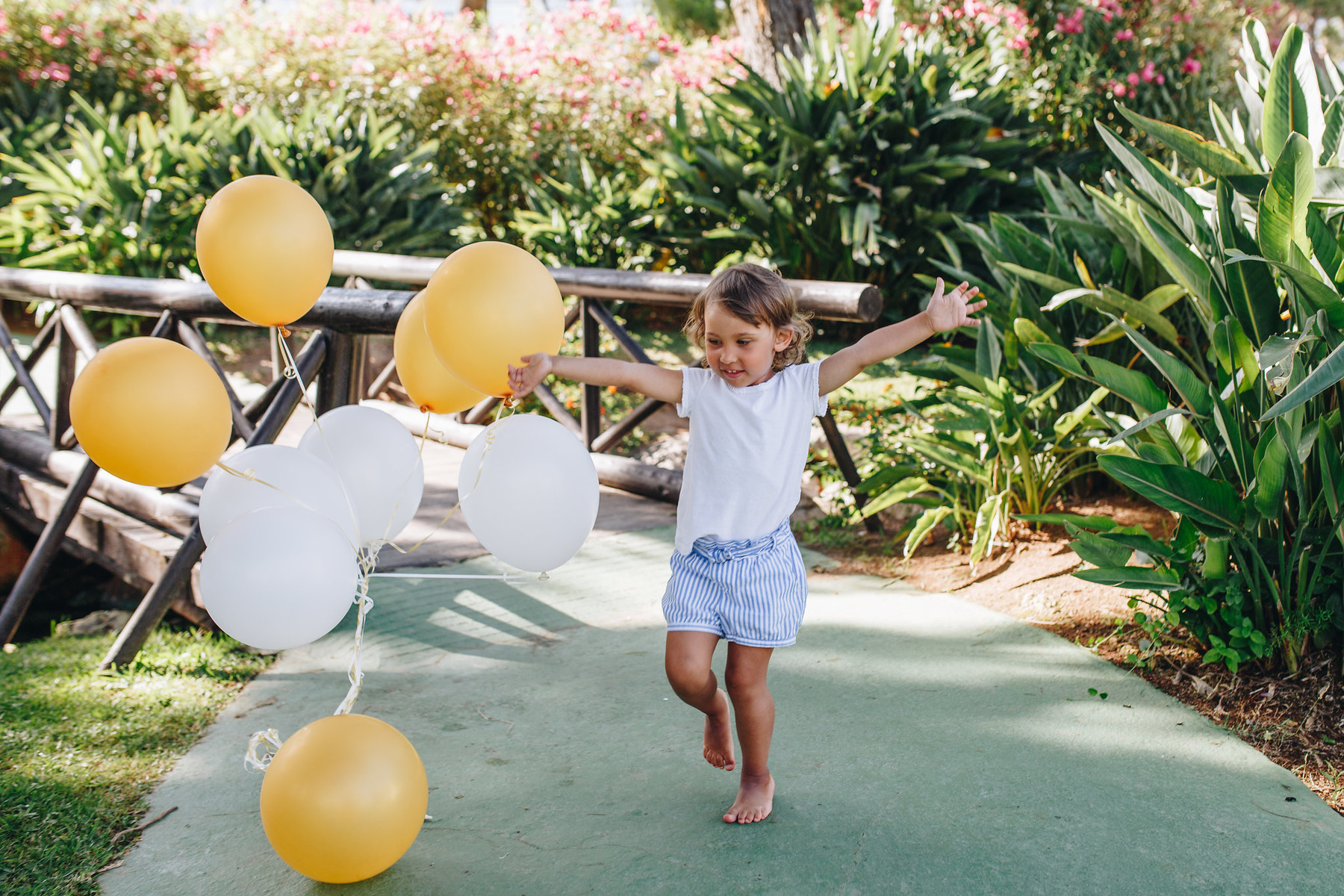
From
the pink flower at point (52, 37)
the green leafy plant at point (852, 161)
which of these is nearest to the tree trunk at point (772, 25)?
the green leafy plant at point (852, 161)

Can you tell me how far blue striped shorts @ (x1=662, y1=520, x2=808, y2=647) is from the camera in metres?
2.08

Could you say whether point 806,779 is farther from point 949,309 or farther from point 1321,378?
point 1321,378

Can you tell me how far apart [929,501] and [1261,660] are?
1479 millimetres

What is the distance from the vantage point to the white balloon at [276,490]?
2.04 meters

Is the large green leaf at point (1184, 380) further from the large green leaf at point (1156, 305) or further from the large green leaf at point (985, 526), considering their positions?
the large green leaf at point (985, 526)

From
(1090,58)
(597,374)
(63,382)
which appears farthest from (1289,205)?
(1090,58)

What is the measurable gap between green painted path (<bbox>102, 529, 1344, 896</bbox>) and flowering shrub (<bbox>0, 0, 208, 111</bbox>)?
9920 mm

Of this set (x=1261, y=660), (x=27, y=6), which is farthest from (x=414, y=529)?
(x=27, y=6)

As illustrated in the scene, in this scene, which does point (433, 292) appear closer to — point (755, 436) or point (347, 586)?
point (347, 586)

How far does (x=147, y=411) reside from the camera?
1.88 m

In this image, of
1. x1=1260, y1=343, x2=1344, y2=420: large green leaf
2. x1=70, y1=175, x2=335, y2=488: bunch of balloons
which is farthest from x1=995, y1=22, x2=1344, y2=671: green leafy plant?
x1=70, y1=175, x2=335, y2=488: bunch of balloons

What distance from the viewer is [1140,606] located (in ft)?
10.3

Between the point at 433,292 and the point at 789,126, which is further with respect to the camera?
the point at 789,126

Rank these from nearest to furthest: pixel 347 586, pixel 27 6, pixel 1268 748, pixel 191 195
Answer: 1. pixel 347 586
2. pixel 1268 748
3. pixel 191 195
4. pixel 27 6
